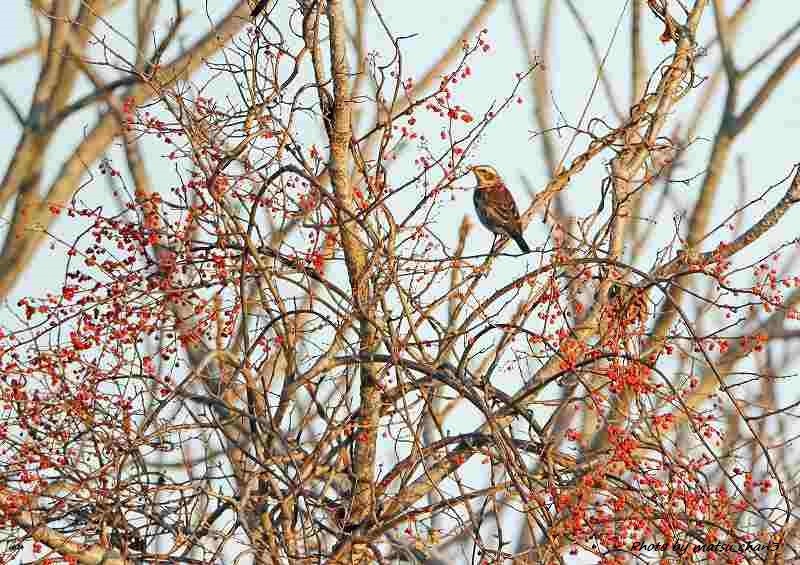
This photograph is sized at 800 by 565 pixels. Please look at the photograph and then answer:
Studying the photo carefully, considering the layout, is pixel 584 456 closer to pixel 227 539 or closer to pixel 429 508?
pixel 429 508

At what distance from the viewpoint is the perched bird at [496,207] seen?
6680mm

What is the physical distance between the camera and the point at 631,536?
4.82m

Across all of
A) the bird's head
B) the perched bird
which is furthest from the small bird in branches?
A: the bird's head

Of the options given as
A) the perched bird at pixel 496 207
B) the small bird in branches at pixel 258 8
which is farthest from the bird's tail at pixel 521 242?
the small bird in branches at pixel 258 8

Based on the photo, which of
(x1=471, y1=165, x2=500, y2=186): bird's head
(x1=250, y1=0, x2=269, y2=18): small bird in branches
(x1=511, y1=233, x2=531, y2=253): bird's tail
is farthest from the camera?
(x1=471, y1=165, x2=500, y2=186): bird's head

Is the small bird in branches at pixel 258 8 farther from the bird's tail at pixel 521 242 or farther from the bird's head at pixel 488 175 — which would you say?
the bird's head at pixel 488 175

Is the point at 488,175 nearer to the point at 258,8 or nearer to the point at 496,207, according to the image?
the point at 496,207

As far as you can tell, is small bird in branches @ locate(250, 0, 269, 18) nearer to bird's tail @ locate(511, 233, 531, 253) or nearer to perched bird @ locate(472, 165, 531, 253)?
perched bird @ locate(472, 165, 531, 253)

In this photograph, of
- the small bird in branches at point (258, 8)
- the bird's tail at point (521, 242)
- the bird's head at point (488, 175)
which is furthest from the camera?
the bird's head at point (488, 175)

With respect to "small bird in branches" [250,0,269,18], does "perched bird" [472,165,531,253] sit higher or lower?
higher

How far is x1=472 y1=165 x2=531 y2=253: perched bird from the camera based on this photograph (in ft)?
21.9

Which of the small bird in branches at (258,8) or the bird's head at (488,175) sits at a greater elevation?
the bird's head at (488,175)

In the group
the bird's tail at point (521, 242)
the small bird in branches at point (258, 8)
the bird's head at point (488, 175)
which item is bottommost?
the small bird in branches at point (258, 8)

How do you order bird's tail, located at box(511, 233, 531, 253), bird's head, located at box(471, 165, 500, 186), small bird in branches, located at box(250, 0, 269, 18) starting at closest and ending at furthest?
small bird in branches, located at box(250, 0, 269, 18), bird's tail, located at box(511, 233, 531, 253), bird's head, located at box(471, 165, 500, 186)
